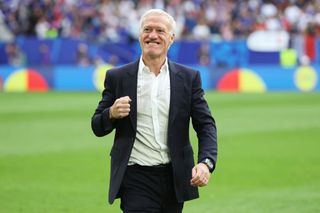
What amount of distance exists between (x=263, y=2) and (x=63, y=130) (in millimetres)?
19879

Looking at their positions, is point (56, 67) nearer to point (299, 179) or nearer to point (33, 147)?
point (33, 147)

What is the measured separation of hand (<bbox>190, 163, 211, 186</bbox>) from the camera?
5.16m

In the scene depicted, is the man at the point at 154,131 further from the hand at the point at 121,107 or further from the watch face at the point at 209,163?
the hand at the point at 121,107

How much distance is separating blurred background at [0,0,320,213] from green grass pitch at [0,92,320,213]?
0.9 inches

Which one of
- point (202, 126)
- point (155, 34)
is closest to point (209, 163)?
point (202, 126)

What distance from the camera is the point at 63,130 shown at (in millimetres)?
16812

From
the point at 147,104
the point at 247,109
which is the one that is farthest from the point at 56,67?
the point at 147,104

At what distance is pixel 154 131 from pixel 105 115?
15.3 inches

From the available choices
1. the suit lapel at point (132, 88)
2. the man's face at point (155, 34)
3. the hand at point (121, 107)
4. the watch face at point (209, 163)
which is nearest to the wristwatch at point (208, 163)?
the watch face at point (209, 163)

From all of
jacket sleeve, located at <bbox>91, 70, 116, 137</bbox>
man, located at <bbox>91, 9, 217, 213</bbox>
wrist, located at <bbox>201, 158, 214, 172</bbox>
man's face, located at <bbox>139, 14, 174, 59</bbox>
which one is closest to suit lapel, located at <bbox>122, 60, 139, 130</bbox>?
man, located at <bbox>91, 9, 217, 213</bbox>

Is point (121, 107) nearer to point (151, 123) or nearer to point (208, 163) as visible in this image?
point (151, 123)

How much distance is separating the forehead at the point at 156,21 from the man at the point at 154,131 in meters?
0.09

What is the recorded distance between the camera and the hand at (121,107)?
503 centimetres

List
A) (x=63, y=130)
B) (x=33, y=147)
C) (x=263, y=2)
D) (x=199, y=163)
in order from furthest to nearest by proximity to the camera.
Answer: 1. (x=263, y=2)
2. (x=63, y=130)
3. (x=33, y=147)
4. (x=199, y=163)
